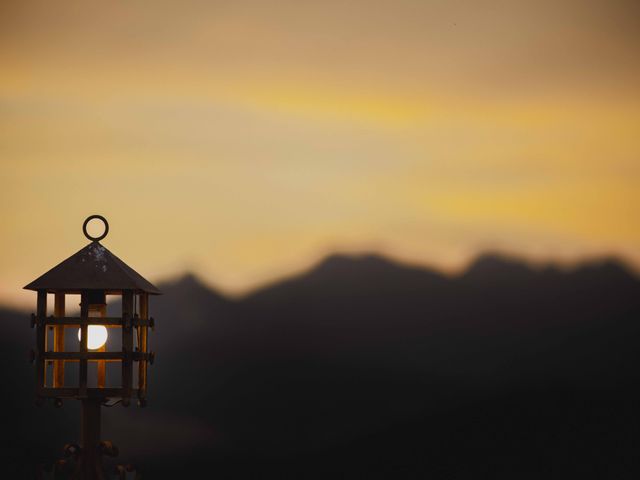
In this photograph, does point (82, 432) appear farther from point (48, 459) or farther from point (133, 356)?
point (48, 459)

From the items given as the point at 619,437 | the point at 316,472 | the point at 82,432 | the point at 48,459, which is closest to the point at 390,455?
the point at 316,472

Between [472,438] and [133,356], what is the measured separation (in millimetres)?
5619

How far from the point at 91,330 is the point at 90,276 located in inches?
17.0

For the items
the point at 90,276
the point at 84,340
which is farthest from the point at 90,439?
the point at 90,276

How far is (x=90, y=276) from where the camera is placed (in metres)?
8.79

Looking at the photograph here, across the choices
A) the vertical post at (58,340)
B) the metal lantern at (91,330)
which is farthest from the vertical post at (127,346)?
the vertical post at (58,340)

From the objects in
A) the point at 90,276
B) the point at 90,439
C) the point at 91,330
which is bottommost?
the point at 90,439

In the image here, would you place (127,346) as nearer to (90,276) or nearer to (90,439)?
(90,276)

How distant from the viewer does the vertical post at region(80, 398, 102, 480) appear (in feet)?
29.0

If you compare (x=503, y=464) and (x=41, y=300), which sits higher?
(x=41, y=300)

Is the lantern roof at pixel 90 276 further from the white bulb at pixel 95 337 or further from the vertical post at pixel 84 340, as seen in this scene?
the white bulb at pixel 95 337

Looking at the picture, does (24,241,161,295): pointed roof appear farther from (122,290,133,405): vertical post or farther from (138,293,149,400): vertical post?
(138,293,149,400): vertical post

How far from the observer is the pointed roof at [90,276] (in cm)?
874

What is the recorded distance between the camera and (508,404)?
1276 centimetres
